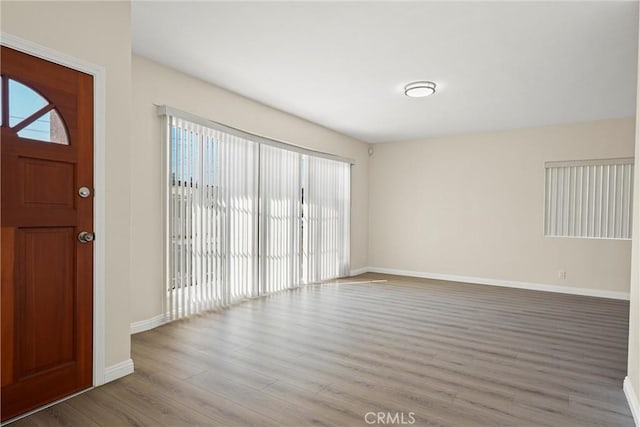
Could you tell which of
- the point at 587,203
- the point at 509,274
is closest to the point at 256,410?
the point at 509,274

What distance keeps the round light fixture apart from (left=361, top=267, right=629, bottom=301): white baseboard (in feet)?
12.2

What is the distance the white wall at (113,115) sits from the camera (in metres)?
2.32

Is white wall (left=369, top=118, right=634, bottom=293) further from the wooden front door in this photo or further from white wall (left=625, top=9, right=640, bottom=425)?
the wooden front door

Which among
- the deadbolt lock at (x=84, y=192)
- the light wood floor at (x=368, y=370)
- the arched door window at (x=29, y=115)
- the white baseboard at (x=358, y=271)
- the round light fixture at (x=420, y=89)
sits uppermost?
the round light fixture at (x=420, y=89)

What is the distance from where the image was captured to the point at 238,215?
4660 mm

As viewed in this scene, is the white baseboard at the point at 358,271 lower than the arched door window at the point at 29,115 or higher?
lower

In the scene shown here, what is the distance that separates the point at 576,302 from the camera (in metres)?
5.03

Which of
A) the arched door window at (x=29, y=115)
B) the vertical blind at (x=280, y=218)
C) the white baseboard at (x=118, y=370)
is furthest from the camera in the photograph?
the vertical blind at (x=280, y=218)

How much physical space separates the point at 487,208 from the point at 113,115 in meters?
5.94

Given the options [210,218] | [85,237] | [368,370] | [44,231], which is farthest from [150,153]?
[368,370]

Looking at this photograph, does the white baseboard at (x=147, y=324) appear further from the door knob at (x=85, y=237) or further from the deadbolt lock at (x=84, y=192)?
the deadbolt lock at (x=84, y=192)

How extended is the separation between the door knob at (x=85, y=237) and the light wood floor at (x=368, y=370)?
1004 mm

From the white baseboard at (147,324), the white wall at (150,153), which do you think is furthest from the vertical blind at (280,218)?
the white baseboard at (147,324)

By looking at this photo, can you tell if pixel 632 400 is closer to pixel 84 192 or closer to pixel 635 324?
pixel 635 324
